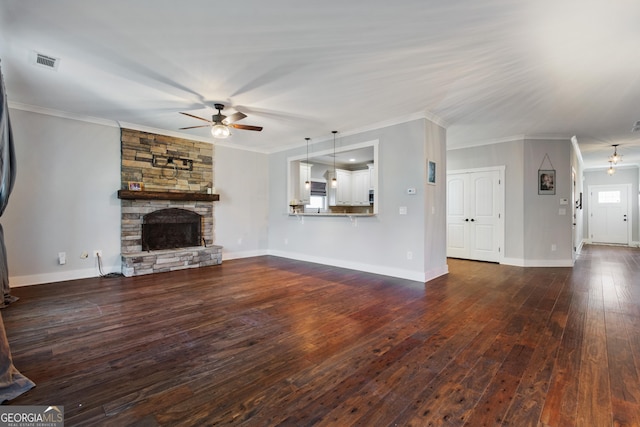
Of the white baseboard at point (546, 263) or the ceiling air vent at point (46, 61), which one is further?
the white baseboard at point (546, 263)

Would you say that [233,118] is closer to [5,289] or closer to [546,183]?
[5,289]

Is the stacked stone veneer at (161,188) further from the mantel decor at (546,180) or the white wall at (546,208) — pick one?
the mantel decor at (546,180)

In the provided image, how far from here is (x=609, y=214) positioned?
965cm

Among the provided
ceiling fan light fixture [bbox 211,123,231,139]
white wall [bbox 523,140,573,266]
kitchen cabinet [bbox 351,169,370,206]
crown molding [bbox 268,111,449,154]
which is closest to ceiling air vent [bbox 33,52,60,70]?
ceiling fan light fixture [bbox 211,123,231,139]

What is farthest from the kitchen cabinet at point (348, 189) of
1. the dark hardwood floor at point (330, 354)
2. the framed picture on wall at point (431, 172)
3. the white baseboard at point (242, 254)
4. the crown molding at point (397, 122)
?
the dark hardwood floor at point (330, 354)

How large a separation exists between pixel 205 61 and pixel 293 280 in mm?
3200

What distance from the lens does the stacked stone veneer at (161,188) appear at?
523 cm

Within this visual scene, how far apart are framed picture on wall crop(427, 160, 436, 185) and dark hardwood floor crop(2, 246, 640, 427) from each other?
66.4 inches

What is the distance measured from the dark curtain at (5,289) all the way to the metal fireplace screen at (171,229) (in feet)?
6.54

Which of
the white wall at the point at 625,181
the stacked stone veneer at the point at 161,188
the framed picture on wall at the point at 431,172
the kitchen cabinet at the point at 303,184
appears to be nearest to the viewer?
the framed picture on wall at the point at 431,172

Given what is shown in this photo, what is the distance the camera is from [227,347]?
2455mm

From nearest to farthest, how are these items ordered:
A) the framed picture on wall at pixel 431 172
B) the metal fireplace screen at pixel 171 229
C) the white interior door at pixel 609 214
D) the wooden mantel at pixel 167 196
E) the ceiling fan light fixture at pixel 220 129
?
the ceiling fan light fixture at pixel 220 129 → the framed picture on wall at pixel 431 172 → the wooden mantel at pixel 167 196 → the metal fireplace screen at pixel 171 229 → the white interior door at pixel 609 214

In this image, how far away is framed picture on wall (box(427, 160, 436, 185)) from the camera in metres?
4.71

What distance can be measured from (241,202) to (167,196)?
5.63ft
